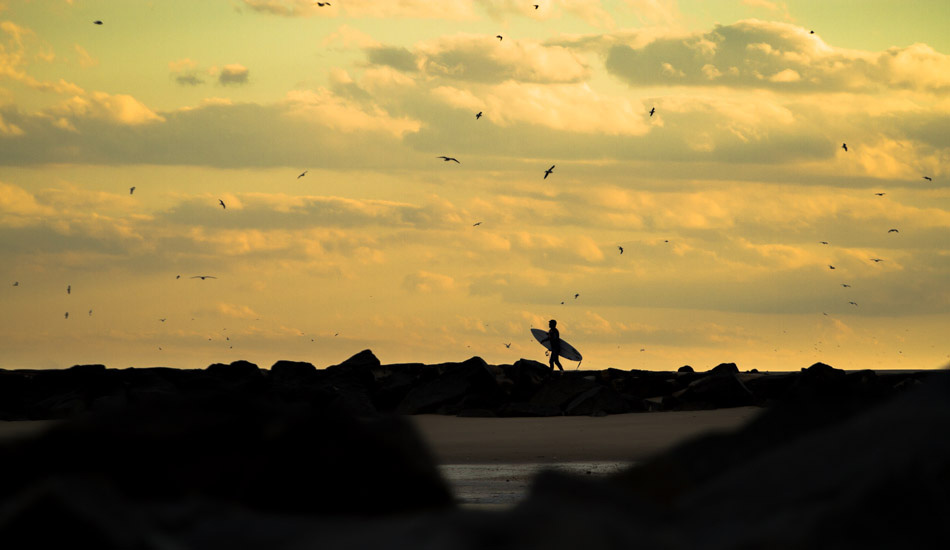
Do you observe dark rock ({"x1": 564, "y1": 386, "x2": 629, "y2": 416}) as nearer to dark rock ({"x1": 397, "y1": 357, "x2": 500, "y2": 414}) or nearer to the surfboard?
dark rock ({"x1": 397, "y1": 357, "x2": 500, "y2": 414})

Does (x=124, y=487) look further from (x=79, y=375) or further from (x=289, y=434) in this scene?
(x=79, y=375)

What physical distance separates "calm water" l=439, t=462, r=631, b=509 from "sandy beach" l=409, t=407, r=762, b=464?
51cm

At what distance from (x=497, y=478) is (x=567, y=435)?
487 cm

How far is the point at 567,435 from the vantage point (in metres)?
16.5

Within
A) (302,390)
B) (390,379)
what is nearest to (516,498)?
(302,390)

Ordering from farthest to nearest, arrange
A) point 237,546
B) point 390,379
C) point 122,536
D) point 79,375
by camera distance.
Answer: point 390,379
point 79,375
point 237,546
point 122,536

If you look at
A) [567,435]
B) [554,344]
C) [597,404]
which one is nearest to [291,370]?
[554,344]

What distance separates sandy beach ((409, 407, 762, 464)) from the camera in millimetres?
14133

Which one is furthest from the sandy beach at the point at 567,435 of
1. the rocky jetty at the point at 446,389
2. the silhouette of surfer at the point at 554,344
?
the silhouette of surfer at the point at 554,344

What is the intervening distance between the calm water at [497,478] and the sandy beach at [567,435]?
1.68 feet

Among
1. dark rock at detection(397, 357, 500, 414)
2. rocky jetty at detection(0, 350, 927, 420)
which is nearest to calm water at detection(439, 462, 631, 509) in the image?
rocky jetty at detection(0, 350, 927, 420)

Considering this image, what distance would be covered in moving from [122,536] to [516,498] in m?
6.49

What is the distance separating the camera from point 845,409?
15.7 ft

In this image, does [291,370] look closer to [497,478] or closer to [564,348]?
[564,348]
